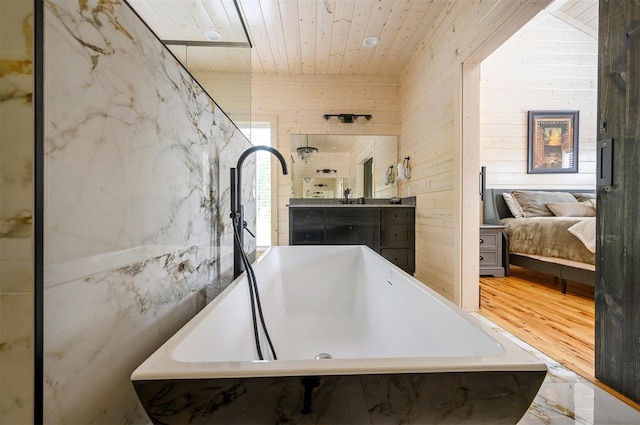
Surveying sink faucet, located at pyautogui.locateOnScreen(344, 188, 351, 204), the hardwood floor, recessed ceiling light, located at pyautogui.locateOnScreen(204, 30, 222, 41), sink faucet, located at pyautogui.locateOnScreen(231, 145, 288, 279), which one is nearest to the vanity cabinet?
sink faucet, located at pyautogui.locateOnScreen(344, 188, 351, 204)

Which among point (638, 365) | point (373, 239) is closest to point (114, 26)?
point (638, 365)

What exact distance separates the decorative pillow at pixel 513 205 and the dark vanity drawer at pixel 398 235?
134 centimetres

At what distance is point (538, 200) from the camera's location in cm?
328

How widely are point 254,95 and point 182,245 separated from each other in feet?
10.5

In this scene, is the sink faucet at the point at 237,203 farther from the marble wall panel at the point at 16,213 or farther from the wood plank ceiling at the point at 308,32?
the marble wall panel at the point at 16,213

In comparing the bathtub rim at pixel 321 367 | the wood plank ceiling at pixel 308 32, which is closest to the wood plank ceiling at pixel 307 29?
the wood plank ceiling at pixel 308 32

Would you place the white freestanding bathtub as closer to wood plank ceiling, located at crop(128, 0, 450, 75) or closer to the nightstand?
wood plank ceiling, located at crop(128, 0, 450, 75)

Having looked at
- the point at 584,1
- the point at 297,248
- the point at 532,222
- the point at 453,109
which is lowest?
the point at 297,248

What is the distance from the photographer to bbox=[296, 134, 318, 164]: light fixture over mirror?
3.53m

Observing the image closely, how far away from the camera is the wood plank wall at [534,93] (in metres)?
3.48

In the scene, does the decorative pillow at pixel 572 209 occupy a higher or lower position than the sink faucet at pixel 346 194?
lower

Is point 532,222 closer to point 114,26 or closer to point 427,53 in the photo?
point 427,53

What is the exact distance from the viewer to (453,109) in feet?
7.11

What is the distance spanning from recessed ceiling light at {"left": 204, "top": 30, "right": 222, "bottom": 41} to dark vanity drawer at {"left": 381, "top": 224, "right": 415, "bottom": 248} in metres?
2.40
